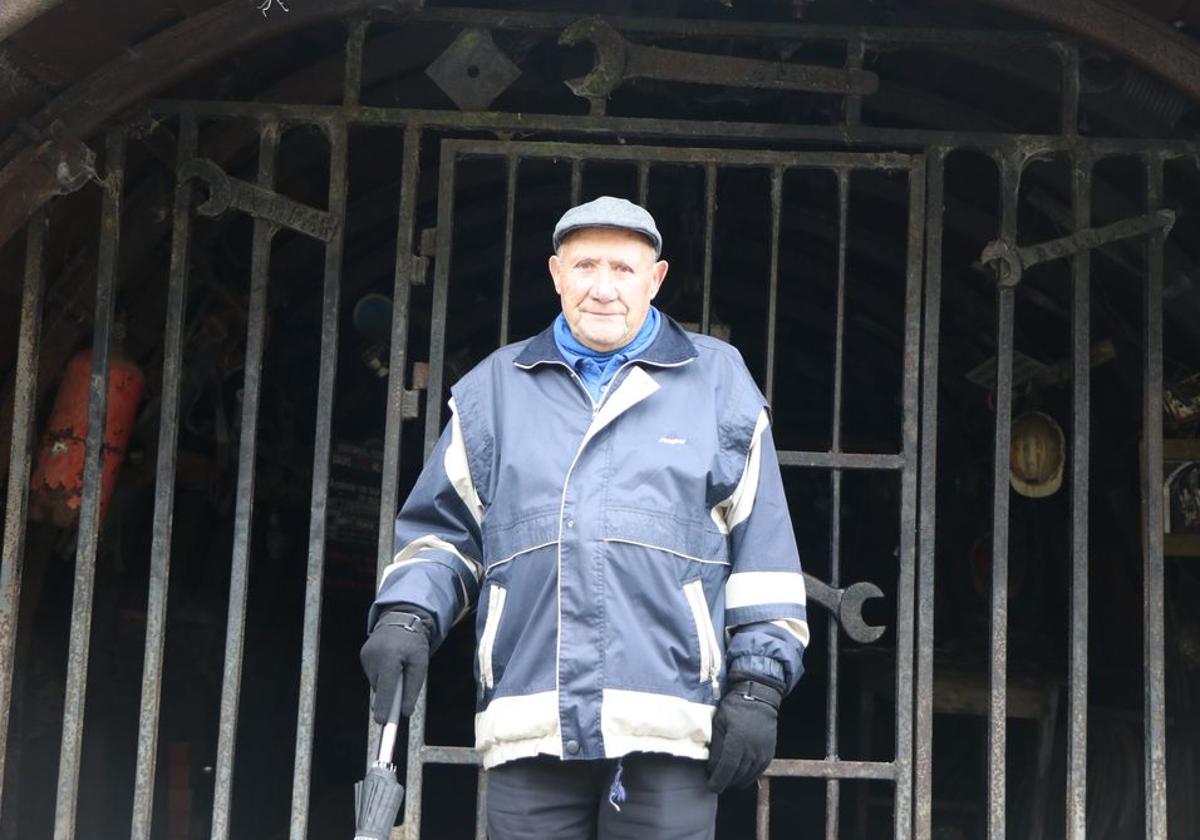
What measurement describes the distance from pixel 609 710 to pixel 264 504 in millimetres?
4436

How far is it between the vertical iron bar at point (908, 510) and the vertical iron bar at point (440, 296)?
4.06 ft

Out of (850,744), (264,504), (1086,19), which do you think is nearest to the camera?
(1086,19)

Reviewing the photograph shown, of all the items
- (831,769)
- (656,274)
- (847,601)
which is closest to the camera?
(656,274)

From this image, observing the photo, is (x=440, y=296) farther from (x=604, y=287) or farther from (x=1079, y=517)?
(x=1079, y=517)

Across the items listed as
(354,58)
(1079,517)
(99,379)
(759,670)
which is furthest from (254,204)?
(1079,517)

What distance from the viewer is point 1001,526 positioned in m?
4.36

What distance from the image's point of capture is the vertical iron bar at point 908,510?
4.30m

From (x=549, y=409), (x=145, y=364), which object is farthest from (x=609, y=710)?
(x=145, y=364)

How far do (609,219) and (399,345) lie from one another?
1.18 m

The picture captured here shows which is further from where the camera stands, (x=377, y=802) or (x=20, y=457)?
(x=20, y=457)

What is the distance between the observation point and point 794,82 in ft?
14.8

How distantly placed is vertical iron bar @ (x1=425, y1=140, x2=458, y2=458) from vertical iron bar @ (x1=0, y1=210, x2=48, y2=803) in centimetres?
Result: 106

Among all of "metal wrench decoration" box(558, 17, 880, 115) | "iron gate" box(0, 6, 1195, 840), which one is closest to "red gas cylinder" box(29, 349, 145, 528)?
"iron gate" box(0, 6, 1195, 840)

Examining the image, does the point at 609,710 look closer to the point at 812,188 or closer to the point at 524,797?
the point at 524,797
